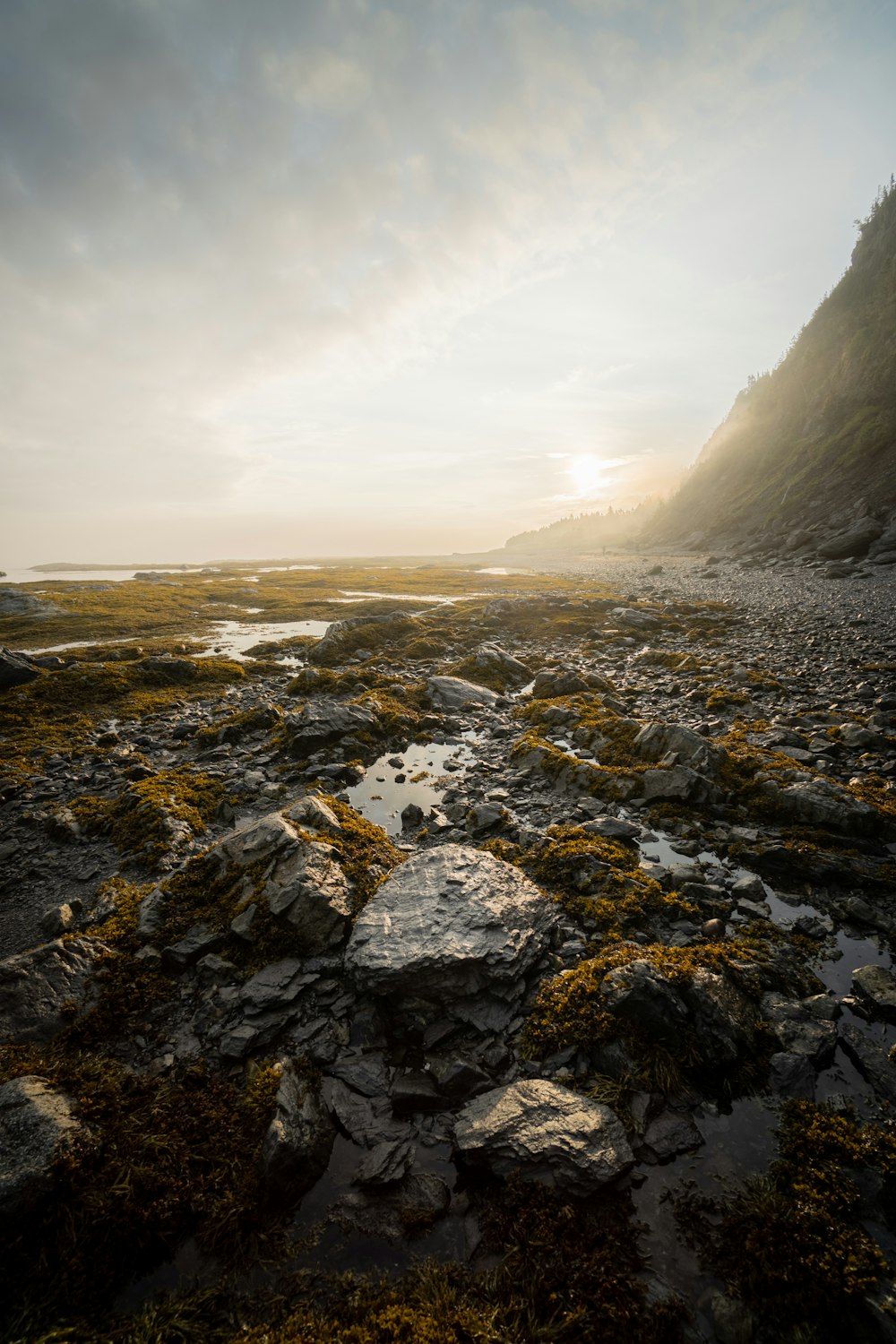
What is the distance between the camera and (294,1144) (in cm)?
571

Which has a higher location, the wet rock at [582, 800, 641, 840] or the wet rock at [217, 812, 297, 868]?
the wet rock at [217, 812, 297, 868]

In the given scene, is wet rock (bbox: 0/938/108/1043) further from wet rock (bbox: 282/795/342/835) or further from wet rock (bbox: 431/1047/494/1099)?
wet rock (bbox: 431/1047/494/1099)

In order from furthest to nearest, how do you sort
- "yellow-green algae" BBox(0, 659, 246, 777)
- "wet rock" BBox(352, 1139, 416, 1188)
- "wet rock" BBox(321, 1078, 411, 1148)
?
1. "yellow-green algae" BBox(0, 659, 246, 777)
2. "wet rock" BBox(321, 1078, 411, 1148)
3. "wet rock" BBox(352, 1139, 416, 1188)

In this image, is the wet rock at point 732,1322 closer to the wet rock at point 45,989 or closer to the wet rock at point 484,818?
the wet rock at point 484,818

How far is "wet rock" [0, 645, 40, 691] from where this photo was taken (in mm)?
23500

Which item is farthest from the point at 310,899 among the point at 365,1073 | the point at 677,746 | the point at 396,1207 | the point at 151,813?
the point at 677,746

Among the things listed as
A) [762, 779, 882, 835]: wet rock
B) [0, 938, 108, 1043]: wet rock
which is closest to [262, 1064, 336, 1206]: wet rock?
[0, 938, 108, 1043]: wet rock

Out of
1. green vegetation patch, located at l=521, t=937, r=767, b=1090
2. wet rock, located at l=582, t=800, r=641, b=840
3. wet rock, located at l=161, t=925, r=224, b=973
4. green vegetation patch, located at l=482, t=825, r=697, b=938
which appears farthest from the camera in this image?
wet rock, located at l=582, t=800, r=641, b=840

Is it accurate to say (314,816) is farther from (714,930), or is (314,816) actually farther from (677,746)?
(677,746)

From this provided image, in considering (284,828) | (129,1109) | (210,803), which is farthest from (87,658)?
(129,1109)

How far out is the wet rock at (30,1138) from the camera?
4.96 m

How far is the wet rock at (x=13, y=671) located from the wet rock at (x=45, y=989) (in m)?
21.1

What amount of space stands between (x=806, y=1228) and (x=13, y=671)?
102ft

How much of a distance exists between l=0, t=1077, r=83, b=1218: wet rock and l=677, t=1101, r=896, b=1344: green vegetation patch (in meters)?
6.63
